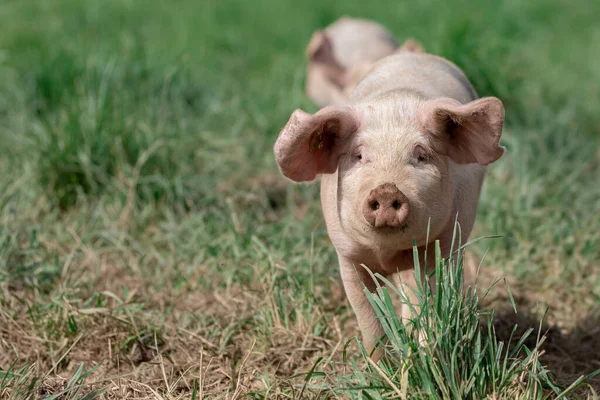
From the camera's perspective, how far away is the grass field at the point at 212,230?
3.71 m

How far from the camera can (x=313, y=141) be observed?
10.9 ft

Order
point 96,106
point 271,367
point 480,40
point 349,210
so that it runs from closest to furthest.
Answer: point 349,210 < point 271,367 < point 96,106 < point 480,40

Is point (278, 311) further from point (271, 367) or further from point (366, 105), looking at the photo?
point (366, 105)

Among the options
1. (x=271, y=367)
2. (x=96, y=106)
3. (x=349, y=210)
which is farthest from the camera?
(x=96, y=106)

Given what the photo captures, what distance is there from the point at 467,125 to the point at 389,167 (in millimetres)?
405

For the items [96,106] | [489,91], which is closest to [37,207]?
[96,106]

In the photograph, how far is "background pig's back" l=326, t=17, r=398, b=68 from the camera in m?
7.36

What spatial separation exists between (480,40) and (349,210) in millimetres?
4053

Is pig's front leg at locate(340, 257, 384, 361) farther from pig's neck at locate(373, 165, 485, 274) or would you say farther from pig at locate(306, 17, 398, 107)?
pig at locate(306, 17, 398, 107)

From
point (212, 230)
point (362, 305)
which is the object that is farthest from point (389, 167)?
point (212, 230)

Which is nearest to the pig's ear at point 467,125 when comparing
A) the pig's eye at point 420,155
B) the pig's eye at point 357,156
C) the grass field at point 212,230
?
the pig's eye at point 420,155

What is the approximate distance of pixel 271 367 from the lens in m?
3.74

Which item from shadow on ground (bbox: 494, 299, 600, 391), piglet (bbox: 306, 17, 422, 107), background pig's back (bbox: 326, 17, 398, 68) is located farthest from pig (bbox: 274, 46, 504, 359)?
background pig's back (bbox: 326, 17, 398, 68)

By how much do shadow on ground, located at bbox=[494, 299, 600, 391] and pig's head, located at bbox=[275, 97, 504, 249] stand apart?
994 millimetres
